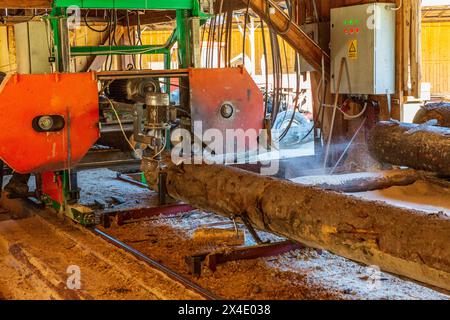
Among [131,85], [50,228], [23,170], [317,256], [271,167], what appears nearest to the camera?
[317,256]

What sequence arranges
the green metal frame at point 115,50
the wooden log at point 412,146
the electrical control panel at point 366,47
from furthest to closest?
1. the electrical control panel at point 366,47
2. the green metal frame at point 115,50
3. the wooden log at point 412,146

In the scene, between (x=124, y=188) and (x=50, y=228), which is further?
(x=124, y=188)

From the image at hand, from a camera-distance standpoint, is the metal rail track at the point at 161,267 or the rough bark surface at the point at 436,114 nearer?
the metal rail track at the point at 161,267

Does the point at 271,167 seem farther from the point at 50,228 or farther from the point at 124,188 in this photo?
the point at 50,228

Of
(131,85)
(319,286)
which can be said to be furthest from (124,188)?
(319,286)

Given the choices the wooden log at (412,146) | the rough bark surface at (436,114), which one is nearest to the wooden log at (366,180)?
the wooden log at (412,146)

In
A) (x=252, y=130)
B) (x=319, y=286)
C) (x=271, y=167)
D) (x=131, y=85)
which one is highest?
(x=131, y=85)

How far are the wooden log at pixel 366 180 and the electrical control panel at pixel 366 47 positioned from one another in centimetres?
140

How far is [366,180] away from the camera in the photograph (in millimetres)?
5031

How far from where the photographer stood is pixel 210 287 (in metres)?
3.56

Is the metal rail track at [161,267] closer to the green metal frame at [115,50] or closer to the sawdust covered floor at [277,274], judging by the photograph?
the sawdust covered floor at [277,274]

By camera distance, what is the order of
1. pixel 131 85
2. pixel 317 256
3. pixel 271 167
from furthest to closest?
pixel 271 167 < pixel 131 85 < pixel 317 256

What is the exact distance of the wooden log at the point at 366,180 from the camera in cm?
491

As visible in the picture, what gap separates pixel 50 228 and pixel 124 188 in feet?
5.38
